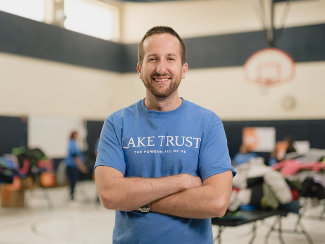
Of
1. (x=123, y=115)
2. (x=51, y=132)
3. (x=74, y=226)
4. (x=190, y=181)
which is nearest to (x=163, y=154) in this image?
(x=190, y=181)

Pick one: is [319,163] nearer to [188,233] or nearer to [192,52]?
[188,233]

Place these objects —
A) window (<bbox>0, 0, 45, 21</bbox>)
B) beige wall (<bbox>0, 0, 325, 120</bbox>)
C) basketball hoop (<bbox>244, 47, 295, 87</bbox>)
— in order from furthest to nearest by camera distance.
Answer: beige wall (<bbox>0, 0, 325, 120</bbox>) → window (<bbox>0, 0, 45, 21</bbox>) → basketball hoop (<bbox>244, 47, 295, 87</bbox>)

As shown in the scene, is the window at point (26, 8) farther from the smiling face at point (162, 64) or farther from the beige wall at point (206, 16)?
the smiling face at point (162, 64)

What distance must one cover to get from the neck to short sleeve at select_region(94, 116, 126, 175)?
21 centimetres

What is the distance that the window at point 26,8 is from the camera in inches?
458

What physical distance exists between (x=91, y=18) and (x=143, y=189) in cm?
1338

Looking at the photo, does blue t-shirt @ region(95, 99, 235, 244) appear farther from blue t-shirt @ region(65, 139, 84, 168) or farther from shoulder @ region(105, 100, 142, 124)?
blue t-shirt @ region(65, 139, 84, 168)

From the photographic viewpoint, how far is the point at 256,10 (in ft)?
42.7

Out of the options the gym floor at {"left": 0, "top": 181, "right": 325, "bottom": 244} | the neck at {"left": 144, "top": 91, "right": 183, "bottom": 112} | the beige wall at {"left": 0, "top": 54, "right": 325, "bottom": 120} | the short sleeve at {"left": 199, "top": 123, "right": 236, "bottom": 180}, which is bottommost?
the gym floor at {"left": 0, "top": 181, "right": 325, "bottom": 244}

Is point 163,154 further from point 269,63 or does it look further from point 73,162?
point 269,63

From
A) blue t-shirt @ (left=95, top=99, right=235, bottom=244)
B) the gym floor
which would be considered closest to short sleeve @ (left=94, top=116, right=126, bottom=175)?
blue t-shirt @ (left=95, top=99, right=235, bottom=244)

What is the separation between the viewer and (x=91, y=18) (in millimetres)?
14359

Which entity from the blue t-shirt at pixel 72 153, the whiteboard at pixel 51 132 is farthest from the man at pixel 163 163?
the whiteboard at pixel 51 132

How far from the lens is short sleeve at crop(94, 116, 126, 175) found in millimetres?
1896
